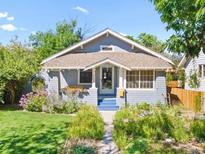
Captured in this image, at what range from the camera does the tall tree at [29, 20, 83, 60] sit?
48.4 metres

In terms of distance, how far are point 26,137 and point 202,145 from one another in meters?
6.04

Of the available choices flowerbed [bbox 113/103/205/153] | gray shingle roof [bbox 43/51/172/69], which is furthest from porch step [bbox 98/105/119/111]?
flowerbed [bbox 113/103/205/153]

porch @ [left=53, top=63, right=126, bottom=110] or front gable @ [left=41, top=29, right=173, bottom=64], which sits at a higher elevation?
front gable @ [left=41, top=29, right=173, bottom=64]

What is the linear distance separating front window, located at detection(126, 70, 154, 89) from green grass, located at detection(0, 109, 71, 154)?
886cm

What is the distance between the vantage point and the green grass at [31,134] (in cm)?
987

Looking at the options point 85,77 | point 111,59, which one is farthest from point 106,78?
point 111,59

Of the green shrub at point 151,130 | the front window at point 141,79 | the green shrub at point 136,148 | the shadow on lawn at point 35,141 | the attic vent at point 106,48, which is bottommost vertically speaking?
the shadow on lawn at point 35,141

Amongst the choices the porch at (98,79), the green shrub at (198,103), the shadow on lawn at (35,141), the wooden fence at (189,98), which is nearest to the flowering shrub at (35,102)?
the porch at (98,79)

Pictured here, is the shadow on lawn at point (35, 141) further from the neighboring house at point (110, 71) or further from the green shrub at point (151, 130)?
the neighboring house at point (110, 71)

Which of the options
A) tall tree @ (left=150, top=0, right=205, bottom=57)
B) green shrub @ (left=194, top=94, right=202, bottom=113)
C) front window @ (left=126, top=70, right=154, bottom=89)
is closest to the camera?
tall tree @ (left=150, top=0, right=205, bottom=57)

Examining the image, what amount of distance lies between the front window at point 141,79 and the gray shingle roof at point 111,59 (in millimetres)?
684

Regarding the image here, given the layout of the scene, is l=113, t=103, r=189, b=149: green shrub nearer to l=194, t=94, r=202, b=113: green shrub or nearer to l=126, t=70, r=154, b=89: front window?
l=194, t=94, r=202, b=113: green shrub

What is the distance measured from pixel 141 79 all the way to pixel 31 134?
13.0 metres

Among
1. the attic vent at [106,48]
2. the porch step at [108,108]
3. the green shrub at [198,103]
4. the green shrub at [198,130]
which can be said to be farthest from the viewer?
the attic vent at [106,48]
